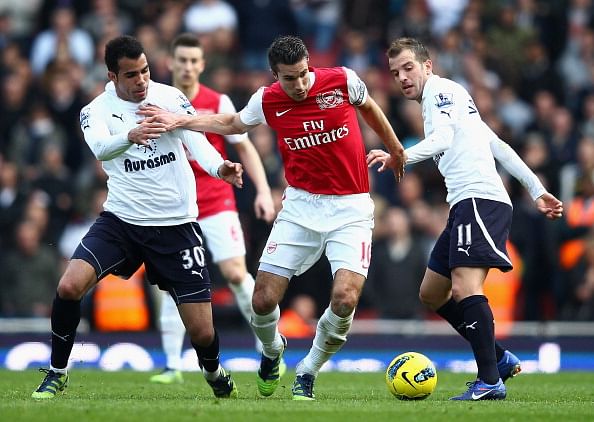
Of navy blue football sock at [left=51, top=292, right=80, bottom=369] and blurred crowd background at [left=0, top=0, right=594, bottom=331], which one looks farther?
blurred crowd background at [left=0, top=0, right=594, bottom=331]

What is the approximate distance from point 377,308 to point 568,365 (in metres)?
2.68

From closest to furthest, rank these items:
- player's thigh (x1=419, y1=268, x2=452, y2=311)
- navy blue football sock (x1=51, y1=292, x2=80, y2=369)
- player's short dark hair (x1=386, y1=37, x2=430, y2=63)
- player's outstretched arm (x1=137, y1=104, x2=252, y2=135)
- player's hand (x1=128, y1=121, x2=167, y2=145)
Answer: player's hand (x1=128, y1=121, x2=167, y2=145) → navy blue football sock (x1=51, y1=292, x2=80, y2=369) → player's outstretched arm (x1=137, y1=104, x2=252, y2=135) → player's short dark hair (x1=386, y1=37, x2=430, y2=63) → player's thigh (x1=419, y1=268, x2=452, y2=311)

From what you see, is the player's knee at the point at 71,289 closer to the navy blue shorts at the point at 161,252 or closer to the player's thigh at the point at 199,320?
the navy blue shorts at the point at 161,252

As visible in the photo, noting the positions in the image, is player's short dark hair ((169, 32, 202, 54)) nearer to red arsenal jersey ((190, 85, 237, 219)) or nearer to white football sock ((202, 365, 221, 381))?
red arsenal jersey ((190, 85, 237, 219))

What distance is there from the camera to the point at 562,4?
66.6 ft

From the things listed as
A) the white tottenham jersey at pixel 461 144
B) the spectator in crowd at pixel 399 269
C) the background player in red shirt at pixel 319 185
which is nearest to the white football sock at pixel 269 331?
the background player in red shirt at pixel 319 185

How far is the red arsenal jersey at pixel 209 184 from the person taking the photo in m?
12.4

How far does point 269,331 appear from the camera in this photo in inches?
392

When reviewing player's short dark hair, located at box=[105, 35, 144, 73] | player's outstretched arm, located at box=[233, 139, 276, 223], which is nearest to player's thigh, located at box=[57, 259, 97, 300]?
player's short dark hair, located at box=[105, 35, 144, 73]

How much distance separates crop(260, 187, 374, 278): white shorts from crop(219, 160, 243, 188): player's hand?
735mm

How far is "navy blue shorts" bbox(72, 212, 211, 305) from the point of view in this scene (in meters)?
9.60

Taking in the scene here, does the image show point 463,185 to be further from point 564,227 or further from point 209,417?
point 564,227

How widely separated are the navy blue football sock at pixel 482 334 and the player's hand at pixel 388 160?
1.20m

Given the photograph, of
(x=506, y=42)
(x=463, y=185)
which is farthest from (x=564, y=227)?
(x=463, y=185)
